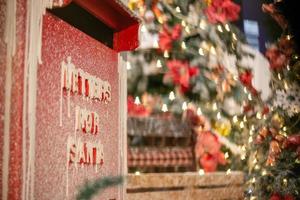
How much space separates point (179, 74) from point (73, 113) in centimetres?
296

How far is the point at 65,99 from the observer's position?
2596 mm

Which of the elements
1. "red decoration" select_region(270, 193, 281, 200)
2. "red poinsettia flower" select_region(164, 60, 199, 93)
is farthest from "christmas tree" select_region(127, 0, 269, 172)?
"red decoration" select_region(270, 193, 281, 200)

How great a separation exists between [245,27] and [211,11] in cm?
131

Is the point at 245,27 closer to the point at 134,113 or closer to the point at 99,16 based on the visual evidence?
the point at 134,113

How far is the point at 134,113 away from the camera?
590 cm

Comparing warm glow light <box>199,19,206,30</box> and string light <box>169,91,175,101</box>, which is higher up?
warm glow light <box>199,19,206,30</box>

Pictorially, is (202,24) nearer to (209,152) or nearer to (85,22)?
(209,152)

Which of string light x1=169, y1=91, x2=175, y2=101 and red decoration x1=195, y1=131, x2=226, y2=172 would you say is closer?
string light x1=169, y1=91, x2=175, y2=101

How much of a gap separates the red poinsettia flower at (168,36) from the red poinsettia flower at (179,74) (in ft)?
0.73

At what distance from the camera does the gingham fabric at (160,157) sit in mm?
6695

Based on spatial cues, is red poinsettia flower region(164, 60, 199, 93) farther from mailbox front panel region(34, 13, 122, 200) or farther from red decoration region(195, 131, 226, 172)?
mailbox front panel region(34, 13, 122, 200)

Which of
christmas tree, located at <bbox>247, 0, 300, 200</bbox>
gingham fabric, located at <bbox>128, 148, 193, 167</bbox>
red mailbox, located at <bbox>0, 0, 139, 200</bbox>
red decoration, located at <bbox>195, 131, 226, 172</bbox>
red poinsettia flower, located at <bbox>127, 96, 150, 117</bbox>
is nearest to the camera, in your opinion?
red mailbox, located at <bbox>0, 0, 139, 200</bbox>

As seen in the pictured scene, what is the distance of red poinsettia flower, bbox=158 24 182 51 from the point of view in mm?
5640

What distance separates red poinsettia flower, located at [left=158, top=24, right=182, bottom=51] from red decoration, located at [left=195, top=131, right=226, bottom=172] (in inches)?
57.3
